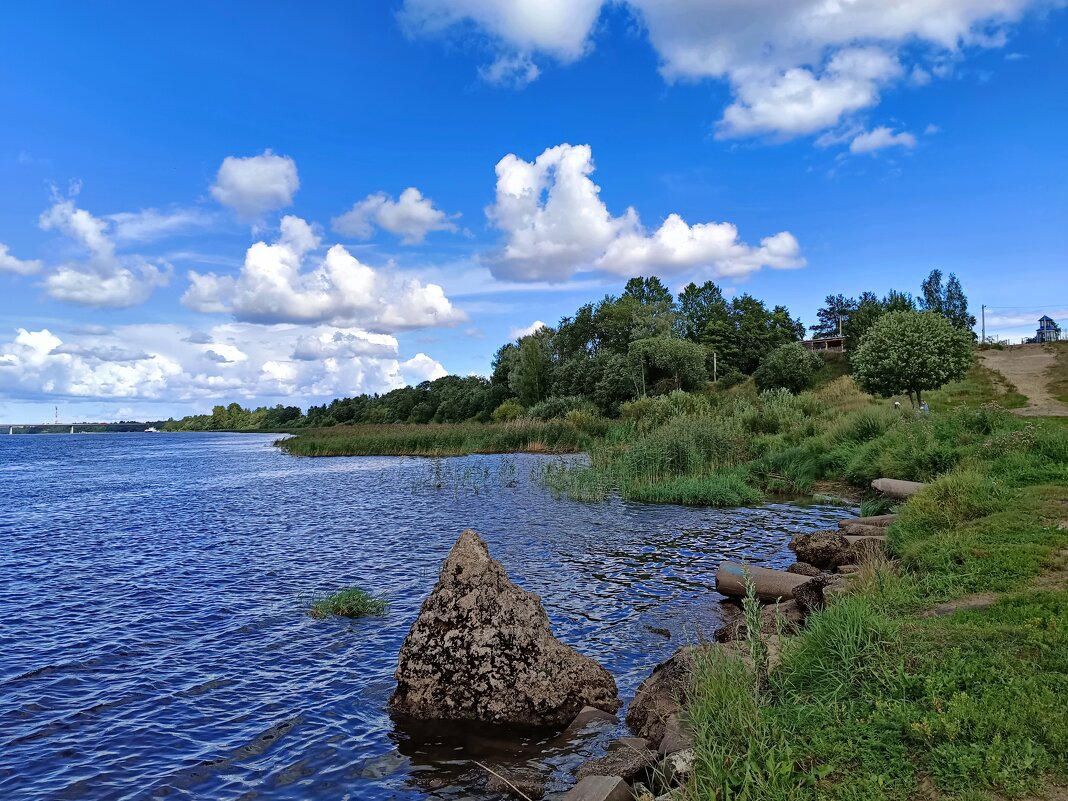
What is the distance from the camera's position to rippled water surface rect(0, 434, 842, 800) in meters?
7.11

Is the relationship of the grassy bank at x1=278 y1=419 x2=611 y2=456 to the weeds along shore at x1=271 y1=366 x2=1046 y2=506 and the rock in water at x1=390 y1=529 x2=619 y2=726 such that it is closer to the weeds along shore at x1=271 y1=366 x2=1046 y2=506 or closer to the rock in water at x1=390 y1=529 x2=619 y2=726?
the weeds along shore at x1=271 y1=366 x2=1046 y2=506

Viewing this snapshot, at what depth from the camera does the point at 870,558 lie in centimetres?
1073

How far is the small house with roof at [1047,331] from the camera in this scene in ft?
322

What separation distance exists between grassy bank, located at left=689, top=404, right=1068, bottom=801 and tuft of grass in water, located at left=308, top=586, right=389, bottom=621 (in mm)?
7416

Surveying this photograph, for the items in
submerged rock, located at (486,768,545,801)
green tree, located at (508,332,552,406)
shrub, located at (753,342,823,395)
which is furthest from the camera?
green tree, located at (508,332,552,406)

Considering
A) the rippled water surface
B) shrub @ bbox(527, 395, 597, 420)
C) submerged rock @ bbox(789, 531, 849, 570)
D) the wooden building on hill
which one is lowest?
the rippled water surface

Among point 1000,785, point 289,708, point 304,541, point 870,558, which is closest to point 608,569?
point 870,558

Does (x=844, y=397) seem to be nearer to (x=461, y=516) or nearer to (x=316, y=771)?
(x=461, y=516)

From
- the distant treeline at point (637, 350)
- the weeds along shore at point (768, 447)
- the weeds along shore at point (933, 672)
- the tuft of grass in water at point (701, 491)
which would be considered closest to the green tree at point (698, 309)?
the distant treeline at point (637, 350)

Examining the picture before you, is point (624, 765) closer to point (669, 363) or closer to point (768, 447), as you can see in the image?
point (768, 447)

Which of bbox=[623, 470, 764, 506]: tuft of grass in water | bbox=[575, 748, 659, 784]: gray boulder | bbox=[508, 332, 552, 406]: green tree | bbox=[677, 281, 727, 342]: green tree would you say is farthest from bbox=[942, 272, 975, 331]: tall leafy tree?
bbox=[575, 748, 659, 784]: gray boulder

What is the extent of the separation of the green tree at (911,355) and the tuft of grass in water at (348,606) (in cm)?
3121

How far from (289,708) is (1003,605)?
334 inches

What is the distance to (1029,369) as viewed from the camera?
202 feet
